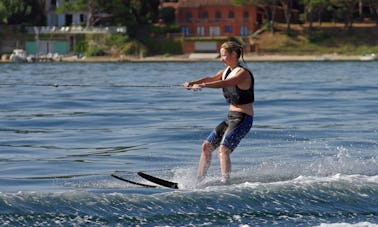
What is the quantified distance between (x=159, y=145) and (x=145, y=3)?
72.3 m

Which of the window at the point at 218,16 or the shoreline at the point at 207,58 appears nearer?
the shoreline at the point at 207,58

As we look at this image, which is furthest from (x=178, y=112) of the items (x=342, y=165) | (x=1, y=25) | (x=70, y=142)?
(x=1, y=25)

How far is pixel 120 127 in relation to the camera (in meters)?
18.8

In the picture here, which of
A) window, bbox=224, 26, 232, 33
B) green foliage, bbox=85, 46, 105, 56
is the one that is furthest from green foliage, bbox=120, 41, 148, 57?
window, bbox=224, 26, 232, 33

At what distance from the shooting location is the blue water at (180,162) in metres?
9.58

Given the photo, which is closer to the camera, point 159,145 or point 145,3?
point 159,145

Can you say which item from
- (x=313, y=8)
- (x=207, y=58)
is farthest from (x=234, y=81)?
(x=313, y=8)

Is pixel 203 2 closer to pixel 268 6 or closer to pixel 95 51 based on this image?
pixel 268 6

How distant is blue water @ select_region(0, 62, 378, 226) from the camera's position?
9.58 m

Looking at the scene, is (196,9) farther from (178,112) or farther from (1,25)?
(178,112)

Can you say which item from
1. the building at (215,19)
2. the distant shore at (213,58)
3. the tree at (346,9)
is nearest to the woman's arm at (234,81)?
the distant shore at (213,58)

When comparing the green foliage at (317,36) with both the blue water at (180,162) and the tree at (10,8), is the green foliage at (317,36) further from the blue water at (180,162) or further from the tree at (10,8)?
the blue water at (180,162)

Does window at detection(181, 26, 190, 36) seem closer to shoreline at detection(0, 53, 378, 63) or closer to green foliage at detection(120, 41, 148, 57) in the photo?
green foliage at detection(120, 41, 148, 57)

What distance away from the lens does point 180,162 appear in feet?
44.6
